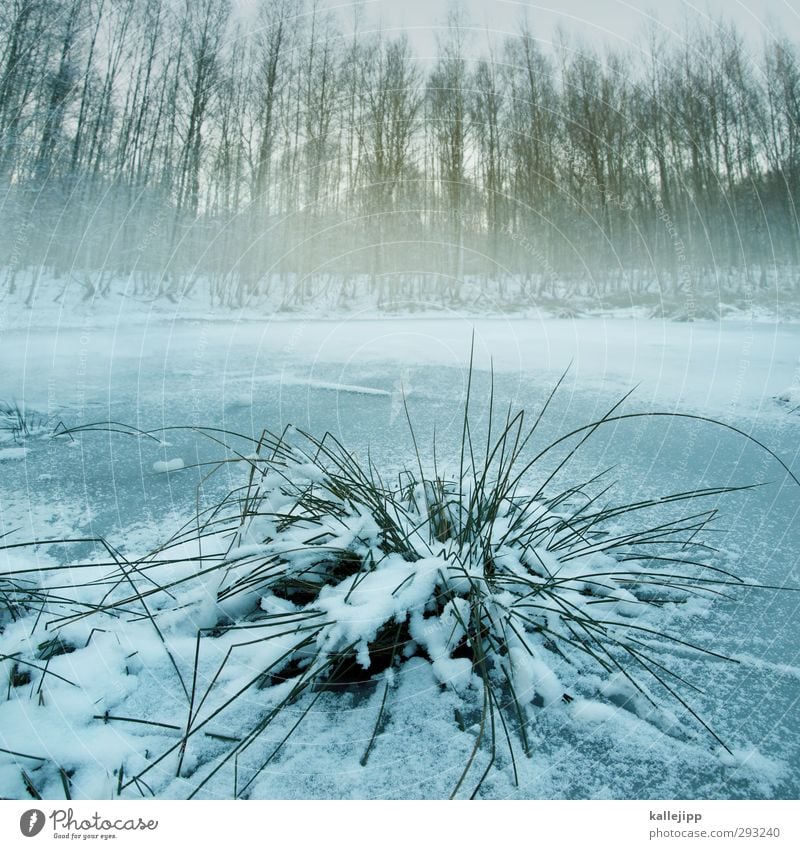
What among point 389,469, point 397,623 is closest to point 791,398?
point 389,469

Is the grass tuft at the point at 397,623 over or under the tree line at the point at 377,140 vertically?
under

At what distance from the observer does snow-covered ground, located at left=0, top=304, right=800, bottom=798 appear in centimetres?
53

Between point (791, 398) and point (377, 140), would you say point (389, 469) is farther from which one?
point (377, 140)

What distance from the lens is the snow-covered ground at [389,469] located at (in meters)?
0.53

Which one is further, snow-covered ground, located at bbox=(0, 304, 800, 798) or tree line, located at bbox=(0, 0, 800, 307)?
tree line, located at bbox=(0, 0, 800, 307)

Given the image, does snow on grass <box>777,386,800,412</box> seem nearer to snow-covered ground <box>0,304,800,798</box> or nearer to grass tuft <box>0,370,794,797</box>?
snow-covered ground <box>0,304,800,798</box>

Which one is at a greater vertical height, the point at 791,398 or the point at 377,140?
the point at 377,140

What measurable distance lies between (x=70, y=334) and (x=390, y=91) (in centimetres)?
311

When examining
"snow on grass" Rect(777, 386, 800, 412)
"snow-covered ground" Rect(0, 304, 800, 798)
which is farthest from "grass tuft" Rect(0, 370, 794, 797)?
"snow on grass" Rect(777, 386, 800, 412)

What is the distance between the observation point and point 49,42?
355cm

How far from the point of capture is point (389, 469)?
1.52m

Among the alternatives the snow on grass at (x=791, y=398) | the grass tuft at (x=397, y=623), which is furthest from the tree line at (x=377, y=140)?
the grass tuft at (x=397, y=623)

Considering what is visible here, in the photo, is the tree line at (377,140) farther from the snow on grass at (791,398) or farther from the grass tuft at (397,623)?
the grass tuft at (397,623)
